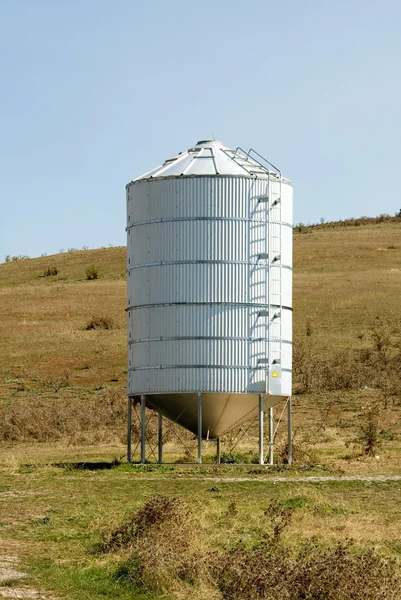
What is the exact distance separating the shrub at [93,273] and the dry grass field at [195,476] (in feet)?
23.8

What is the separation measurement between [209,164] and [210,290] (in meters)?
3.50

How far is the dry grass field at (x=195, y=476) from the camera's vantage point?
16281mm

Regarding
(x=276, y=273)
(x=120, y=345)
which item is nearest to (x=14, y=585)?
(x=276, y=273)

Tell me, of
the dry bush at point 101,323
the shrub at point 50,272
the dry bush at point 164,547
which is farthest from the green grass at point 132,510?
the shrub at point 50,272

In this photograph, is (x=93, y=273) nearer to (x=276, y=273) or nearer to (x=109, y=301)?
(x=109, y=301)

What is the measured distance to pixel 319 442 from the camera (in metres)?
38.1

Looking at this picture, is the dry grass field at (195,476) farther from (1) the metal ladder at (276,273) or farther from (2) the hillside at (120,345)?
(1) the metal ladder at (276,273)

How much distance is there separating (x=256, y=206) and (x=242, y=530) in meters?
12.6

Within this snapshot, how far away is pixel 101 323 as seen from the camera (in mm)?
64188

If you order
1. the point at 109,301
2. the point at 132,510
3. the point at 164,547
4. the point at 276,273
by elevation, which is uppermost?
the point at 109,301

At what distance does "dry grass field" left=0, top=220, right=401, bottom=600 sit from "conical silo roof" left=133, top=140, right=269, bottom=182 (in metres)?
7.63

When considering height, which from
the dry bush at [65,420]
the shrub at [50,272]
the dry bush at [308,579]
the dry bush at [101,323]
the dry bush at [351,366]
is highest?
the shrub at [50,272]

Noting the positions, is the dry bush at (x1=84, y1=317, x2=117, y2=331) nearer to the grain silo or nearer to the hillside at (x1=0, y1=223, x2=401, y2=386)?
the hillside at (x1=0, y1=223, x2=401, y2=386)

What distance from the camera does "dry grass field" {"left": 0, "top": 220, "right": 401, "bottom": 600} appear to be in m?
16.3
